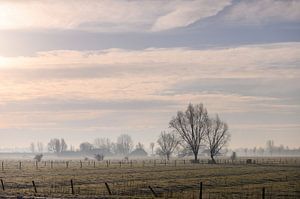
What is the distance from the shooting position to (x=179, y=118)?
15438 cm

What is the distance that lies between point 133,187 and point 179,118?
104 m

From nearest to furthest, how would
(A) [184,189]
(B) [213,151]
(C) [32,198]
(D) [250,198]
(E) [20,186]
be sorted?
1. (C) [32,198]
2. (D) [250,198]
3. (A) [184,189]
4. (E) [20,186]
5. (B) [213,151]

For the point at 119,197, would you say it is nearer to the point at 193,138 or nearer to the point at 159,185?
the point at 159,185

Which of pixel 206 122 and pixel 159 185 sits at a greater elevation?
pixel 206 122

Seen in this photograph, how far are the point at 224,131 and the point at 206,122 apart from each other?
18.7 feet

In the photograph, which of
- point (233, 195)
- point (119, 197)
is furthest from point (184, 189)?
point (119, 197)

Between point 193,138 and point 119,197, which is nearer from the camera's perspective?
point 119,197

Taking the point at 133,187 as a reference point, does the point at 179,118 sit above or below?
above

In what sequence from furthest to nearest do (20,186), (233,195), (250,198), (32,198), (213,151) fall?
(213,151), (20,186), (233,195), (250,198), (32,198)

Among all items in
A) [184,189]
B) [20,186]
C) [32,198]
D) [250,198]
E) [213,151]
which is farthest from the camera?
Result: [213,151]

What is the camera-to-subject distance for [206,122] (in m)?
156

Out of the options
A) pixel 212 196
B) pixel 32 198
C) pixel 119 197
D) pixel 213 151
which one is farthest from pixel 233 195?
pixel 213 151

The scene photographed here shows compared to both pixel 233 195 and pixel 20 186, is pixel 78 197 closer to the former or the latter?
pixel 233 195

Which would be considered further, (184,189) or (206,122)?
(206,122)
